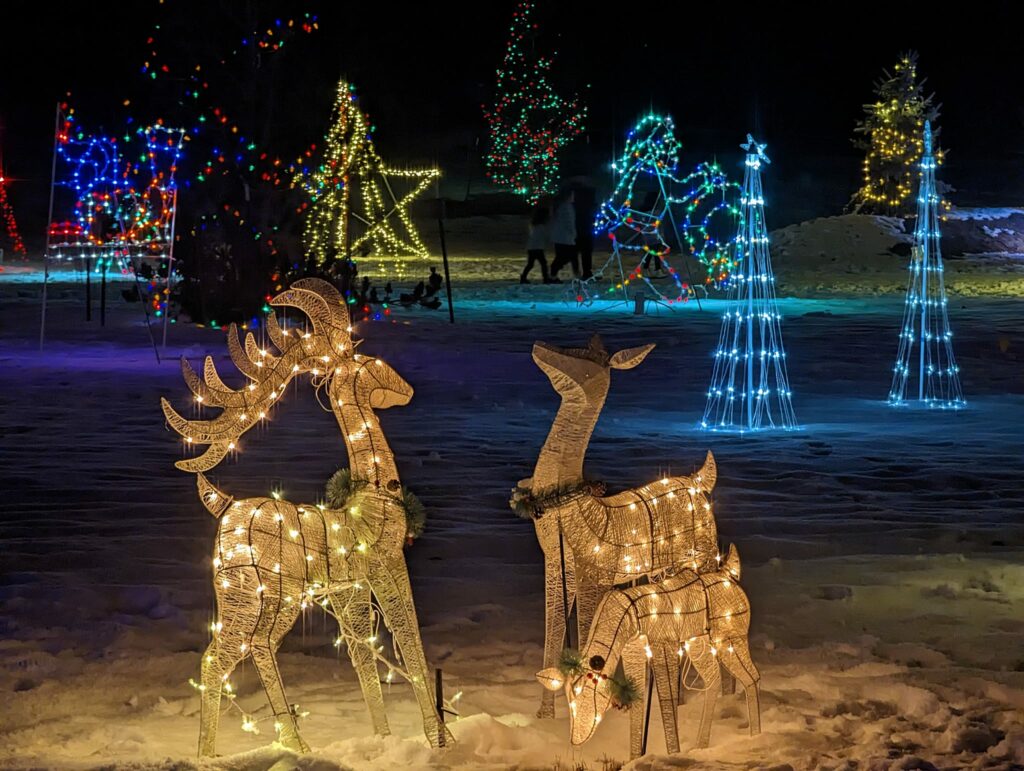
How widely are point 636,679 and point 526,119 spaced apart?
163ft

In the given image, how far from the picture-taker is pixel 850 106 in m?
64.6

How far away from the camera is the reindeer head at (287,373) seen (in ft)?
15.8

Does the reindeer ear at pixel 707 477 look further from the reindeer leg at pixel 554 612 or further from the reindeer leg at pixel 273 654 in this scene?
the reindeer leg at pixel 273 654

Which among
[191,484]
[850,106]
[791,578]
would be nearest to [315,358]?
[791,578]

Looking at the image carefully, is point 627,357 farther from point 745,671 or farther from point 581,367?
point 745,671

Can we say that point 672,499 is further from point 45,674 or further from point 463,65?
point 463,65

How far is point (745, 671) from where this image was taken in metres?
4.91

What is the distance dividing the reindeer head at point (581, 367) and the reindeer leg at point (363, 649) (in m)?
1.06

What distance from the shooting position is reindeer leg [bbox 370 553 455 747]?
4.85 m

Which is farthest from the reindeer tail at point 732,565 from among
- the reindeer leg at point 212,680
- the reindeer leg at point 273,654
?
the reindeer leg at point 212,680

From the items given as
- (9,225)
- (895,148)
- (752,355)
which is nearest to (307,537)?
(752,355)

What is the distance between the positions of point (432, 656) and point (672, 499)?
62.2 inches

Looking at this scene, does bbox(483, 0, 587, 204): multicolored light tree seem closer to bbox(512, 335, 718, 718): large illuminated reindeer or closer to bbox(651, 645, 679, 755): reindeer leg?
bbox(512, 335, 718, 718): large illuminated reindeer

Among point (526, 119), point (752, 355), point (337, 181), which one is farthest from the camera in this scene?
point (526, 119)
